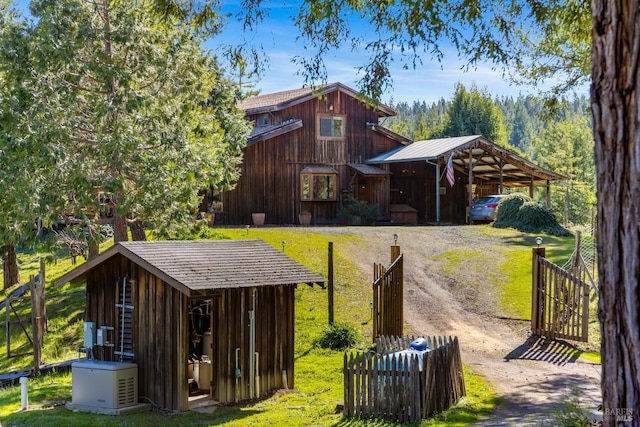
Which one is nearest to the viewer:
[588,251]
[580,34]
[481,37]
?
[580,34]

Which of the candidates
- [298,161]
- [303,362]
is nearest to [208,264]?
[303,362]

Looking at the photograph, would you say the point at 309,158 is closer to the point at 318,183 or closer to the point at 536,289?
the point at 318,183

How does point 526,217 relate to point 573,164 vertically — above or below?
below

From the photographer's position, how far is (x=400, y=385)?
13.6m

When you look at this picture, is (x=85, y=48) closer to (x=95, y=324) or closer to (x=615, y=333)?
(x=95, y=324)

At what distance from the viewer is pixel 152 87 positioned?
80.6 ft

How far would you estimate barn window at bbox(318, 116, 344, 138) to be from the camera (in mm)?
43688

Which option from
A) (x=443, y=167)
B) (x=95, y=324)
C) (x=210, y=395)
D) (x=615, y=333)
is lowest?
(x=210, y=395)

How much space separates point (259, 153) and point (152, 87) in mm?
16477

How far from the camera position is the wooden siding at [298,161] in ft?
133

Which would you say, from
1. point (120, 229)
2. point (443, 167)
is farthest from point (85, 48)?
point (443, 167)

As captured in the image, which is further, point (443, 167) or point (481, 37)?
point (443, 167)

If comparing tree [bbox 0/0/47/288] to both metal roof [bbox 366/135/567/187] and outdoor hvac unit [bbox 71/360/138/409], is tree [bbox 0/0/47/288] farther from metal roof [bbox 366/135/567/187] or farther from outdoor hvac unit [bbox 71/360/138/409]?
metal roof [bbox 366/135/567/187]

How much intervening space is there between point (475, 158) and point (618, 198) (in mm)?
40318
